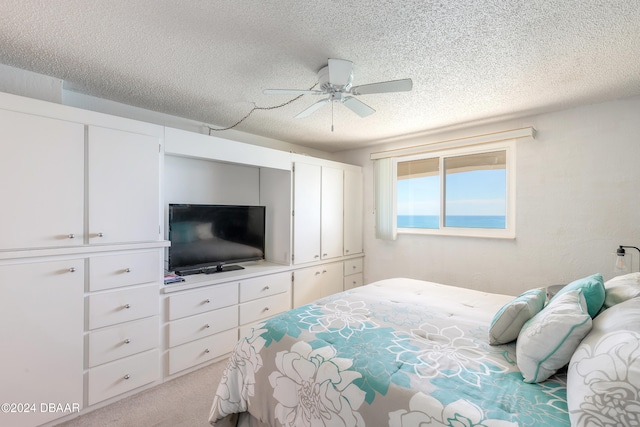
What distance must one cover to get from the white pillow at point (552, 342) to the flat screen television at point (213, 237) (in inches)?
103

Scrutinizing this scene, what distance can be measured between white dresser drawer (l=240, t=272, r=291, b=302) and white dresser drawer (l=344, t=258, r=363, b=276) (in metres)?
1.05

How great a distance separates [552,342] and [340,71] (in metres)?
1.74

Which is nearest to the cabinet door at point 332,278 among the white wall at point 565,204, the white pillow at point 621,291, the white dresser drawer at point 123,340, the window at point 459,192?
the window at point 459,192

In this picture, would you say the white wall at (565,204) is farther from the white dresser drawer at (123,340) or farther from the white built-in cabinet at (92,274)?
the white dresser drawer at (123,340)

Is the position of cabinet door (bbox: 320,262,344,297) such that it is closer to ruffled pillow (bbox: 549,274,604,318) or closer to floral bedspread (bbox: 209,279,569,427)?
floral bedspread (bbox: 209,279,569,427)

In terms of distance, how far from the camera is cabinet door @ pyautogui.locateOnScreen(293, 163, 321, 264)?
343cm

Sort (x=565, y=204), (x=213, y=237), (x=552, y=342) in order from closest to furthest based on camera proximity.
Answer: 1. (x=552, y=342)
2. (x=565, y=204)
3. (x=213, y=237)

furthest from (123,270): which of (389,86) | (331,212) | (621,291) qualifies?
(621,291)

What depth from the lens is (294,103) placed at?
2582 millimetres

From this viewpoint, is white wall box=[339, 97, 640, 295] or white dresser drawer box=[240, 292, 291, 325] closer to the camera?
white wall box=[339, 97, 640, 295]

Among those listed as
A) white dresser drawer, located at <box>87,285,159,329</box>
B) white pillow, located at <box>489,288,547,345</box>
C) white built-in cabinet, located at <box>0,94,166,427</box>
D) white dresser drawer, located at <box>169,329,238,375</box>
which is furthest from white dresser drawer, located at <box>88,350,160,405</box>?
white pillow, located at <box>489,288,547,345</box>

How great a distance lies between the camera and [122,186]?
211 centimetres

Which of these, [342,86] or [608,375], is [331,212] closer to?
[342,86]

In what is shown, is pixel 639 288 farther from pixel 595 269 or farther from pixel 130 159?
pixel 130 159
